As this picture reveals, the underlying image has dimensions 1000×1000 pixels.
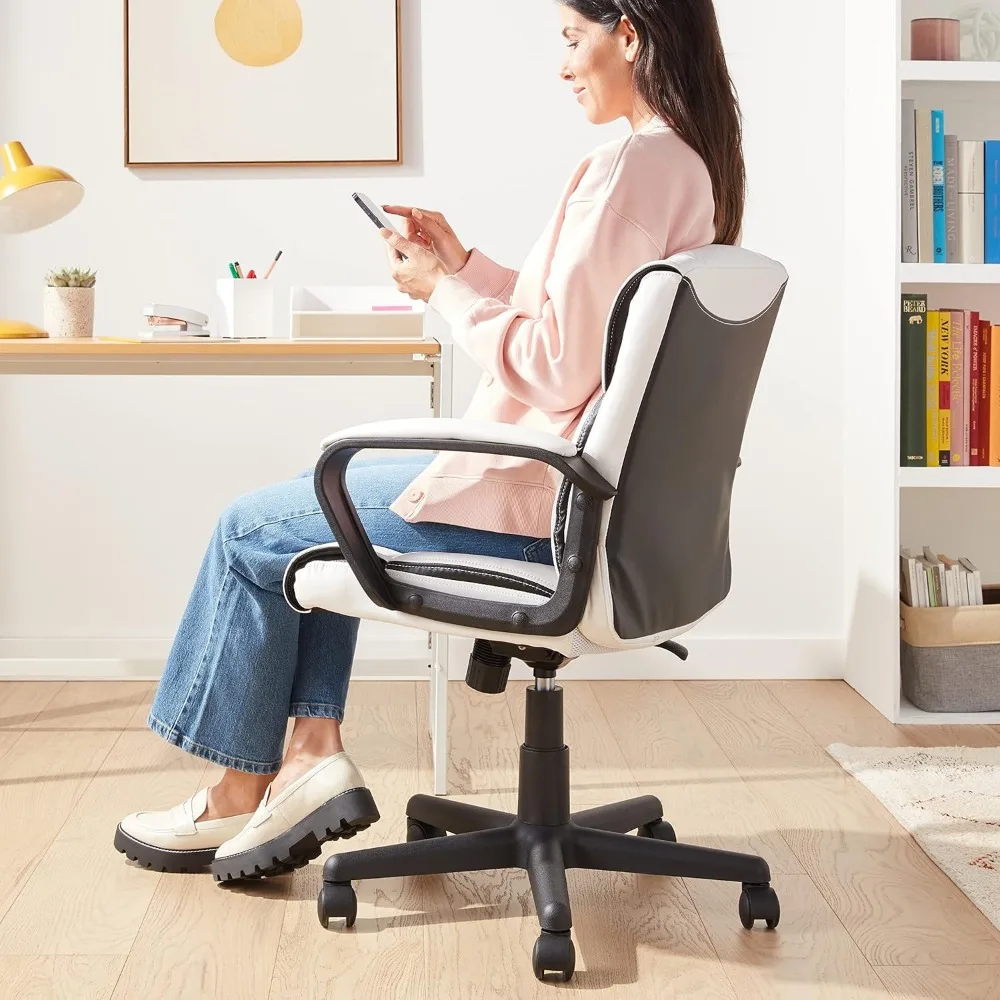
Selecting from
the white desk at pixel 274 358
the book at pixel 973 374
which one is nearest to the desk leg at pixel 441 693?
the white desk at pixel 274 358

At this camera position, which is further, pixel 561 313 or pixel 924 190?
pixel 924 190

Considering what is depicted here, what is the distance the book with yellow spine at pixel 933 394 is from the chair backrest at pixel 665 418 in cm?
127

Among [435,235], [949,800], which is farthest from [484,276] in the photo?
Result: [949,800]

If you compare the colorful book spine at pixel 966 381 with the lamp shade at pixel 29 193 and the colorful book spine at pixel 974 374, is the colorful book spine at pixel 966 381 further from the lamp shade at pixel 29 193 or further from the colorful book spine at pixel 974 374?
the lamp shade at pixel 29 193

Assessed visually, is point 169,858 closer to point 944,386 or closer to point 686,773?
point 686,773

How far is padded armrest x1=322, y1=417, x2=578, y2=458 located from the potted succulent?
3.46 feet

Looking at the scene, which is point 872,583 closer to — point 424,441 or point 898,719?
point 898,719

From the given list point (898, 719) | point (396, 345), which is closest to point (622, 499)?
point (396, 345)

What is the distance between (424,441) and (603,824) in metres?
0.69

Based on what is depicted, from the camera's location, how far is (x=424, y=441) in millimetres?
1309

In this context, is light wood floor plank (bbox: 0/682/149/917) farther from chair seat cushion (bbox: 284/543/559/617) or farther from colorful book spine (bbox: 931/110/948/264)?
colorful book spine (bbox: 931/110/948/264)

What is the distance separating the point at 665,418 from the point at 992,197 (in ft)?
5.31

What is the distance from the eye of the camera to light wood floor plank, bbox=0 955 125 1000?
55.0 inches

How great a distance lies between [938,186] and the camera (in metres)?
2.58
